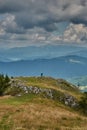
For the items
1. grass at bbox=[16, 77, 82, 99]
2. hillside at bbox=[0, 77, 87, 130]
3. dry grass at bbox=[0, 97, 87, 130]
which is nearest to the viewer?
dry grass at bbox=[0, 97, 87, 130]

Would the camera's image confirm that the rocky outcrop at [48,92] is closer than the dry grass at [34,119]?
No

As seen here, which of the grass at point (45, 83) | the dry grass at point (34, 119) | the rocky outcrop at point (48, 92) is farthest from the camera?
the grass at point (45, 83)

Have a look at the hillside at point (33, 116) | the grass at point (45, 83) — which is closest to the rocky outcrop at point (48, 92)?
the grass at point (45, 83)

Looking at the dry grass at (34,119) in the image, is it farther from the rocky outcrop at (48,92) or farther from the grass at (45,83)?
the grass at (45,83)

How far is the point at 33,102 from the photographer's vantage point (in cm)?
7606

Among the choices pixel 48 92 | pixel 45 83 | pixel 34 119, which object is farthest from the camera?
pixel 45 83

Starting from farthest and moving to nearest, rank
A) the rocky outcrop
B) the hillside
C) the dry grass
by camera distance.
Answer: the rocky outcrop < the hillside < the dry grass

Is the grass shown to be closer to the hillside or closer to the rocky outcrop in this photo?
the rocky outcrop

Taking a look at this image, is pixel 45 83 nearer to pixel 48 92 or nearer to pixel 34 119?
pixel 48 92

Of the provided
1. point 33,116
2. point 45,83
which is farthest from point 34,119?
point 45,83

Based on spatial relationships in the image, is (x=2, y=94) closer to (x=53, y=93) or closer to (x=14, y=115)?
(x=53, y=93)

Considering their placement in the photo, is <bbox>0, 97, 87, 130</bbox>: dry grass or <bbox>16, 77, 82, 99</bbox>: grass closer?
<bbox>0, 97, 87, 130</bbox>: dry grass

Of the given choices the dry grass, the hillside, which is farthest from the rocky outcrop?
the dry grass

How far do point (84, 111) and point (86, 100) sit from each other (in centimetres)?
375
